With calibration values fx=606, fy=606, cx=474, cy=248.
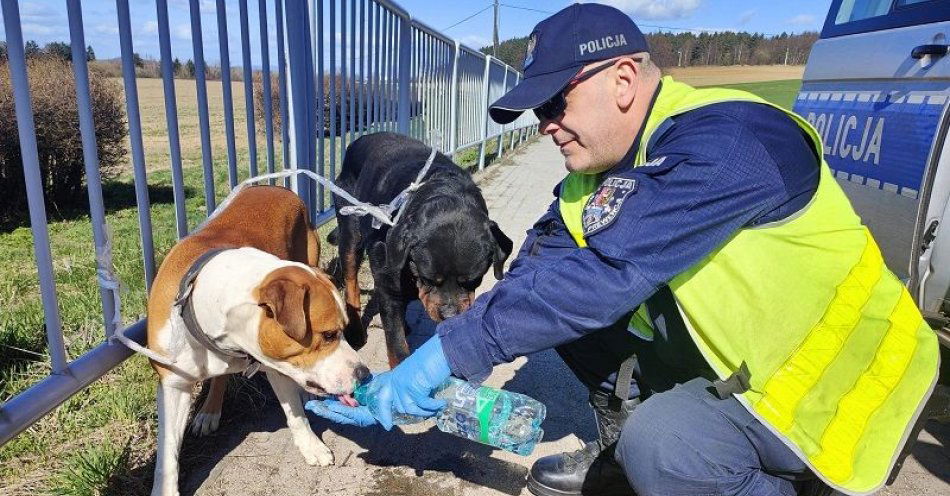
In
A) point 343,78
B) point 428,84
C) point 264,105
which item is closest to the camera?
point 264,105

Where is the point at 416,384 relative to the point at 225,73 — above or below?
below

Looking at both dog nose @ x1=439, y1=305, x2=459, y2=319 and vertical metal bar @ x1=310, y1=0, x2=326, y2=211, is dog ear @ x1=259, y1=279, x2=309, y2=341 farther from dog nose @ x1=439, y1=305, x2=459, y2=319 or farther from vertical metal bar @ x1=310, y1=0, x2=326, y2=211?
vertical metal bar @ x1=310, y1=0, x2=326, y2=211

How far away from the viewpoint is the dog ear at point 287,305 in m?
2.10

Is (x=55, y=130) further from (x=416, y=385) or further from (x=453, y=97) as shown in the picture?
(x=416, y=385)

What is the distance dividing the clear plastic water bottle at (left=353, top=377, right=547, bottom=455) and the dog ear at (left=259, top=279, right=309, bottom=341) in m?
0.35

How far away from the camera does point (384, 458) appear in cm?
273

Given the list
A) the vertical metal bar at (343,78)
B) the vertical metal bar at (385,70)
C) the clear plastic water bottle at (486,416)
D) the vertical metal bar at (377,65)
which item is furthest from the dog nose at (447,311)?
the vertical metal bar at (385,70)

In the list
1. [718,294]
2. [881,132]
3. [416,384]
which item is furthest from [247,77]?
[881,132]

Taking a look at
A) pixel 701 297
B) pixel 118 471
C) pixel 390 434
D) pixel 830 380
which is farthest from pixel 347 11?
pixel 830 380

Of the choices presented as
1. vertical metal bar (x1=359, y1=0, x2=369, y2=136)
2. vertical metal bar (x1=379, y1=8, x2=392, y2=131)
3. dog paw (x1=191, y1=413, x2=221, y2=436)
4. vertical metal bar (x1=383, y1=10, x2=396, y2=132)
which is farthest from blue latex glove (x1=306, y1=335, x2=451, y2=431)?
vertical metal bar (x1=383, y1=10, x2=396, y2=132)

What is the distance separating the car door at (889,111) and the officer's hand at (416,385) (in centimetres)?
210

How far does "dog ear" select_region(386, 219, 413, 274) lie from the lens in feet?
11.0

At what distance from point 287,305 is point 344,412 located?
Result: 49 cm

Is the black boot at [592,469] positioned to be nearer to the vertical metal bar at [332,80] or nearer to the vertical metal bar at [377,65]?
the vertical metal bar at [332,80]
